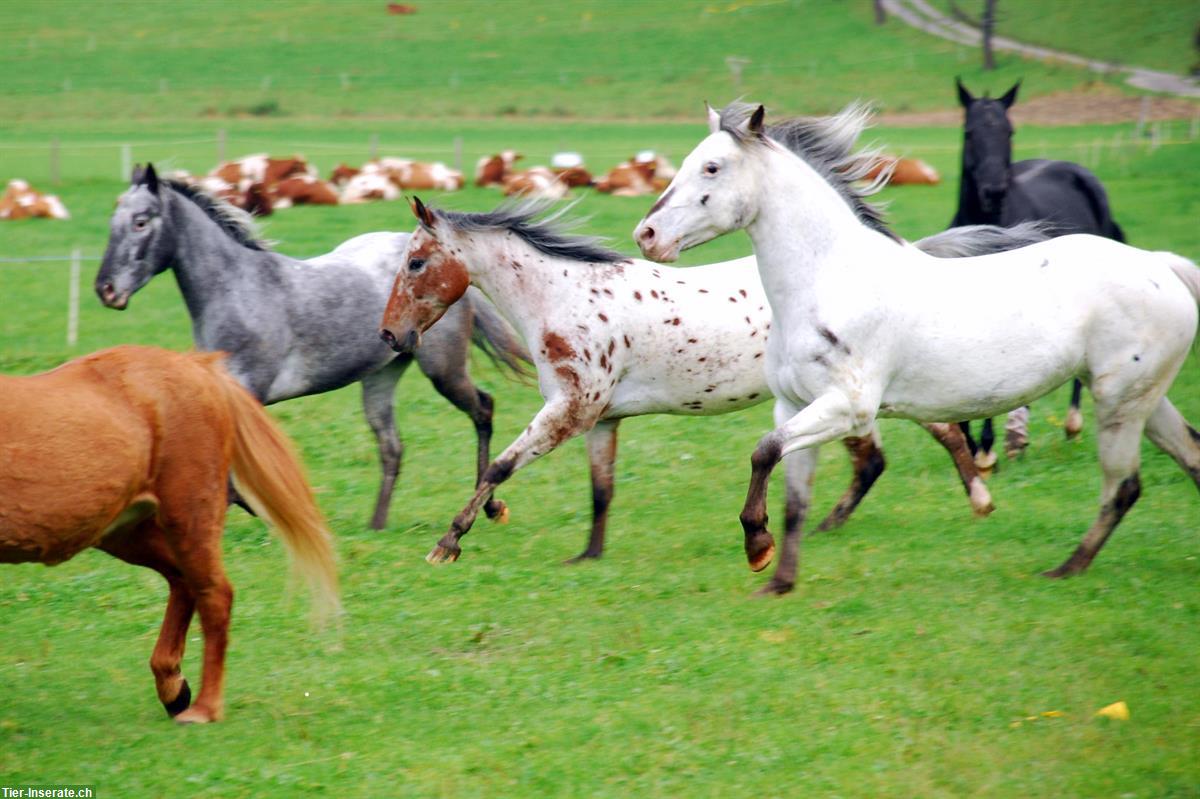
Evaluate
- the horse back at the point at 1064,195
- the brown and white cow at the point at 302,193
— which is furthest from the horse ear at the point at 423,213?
the brown and white cow at the point at 302,193

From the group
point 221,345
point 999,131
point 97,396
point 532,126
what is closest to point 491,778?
point 97,396

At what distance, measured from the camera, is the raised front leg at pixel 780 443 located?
615 centimetres

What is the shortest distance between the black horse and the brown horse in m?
5.25

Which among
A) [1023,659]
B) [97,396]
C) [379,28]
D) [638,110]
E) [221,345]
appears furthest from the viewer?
[379,28]

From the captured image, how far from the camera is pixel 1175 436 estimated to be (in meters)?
6.90

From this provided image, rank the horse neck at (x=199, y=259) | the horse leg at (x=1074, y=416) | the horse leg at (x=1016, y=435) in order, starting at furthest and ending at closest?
1. the horse leg at (x=1074, y=416)
2. the horse leg at (x=1016, y=435)
3. the horse neck at (x=199, y=259)

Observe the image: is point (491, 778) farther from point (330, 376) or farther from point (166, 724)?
point (330, 376)

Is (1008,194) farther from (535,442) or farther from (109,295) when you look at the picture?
(109,295)

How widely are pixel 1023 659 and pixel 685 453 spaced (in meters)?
4.86

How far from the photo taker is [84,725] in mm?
5273

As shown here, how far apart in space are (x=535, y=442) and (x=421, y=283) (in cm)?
113

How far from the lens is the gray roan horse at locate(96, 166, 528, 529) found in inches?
326

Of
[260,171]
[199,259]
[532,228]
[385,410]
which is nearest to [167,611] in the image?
[532,228]

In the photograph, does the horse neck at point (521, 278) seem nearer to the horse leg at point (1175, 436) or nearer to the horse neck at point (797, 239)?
the horse neck at point (797, 239)
